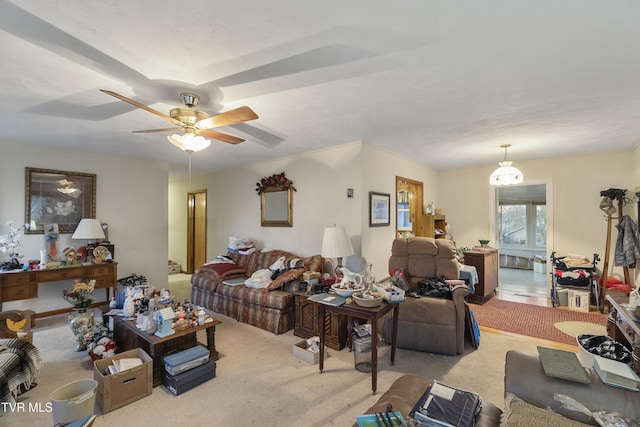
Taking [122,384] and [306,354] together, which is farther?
[306,354]

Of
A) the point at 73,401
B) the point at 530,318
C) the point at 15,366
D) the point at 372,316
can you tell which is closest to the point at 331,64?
the point at 372,316

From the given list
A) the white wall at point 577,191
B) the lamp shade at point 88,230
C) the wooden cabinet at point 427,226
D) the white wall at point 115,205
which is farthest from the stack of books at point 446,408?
the white wall at point 115,205

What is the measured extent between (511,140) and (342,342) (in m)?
3.43

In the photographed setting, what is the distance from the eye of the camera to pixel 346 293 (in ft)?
8.15

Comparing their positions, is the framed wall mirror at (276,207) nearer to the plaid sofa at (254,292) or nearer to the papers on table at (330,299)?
the plaid sofa at (254,292)

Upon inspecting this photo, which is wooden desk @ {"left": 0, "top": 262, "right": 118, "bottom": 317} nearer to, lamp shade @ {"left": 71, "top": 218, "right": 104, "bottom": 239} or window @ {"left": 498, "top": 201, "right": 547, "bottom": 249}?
lamp shade @ {"left": 71, "top": 218, "right": 104, "bottom": 239}

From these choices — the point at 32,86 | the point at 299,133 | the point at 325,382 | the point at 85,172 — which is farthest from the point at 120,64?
the point at 85,172

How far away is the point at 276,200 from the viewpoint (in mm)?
4820

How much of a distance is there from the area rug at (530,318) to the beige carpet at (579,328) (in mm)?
69

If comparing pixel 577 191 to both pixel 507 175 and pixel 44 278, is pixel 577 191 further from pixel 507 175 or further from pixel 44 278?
pixel 44 278

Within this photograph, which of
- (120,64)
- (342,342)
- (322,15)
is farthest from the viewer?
(342,342)

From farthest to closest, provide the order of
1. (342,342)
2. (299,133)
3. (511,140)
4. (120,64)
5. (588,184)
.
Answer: (588,184), (511,140), (299,133), (342,342), (120,64)

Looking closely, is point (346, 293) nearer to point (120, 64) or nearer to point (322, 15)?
point (322, 15)

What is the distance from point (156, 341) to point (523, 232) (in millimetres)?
9474
